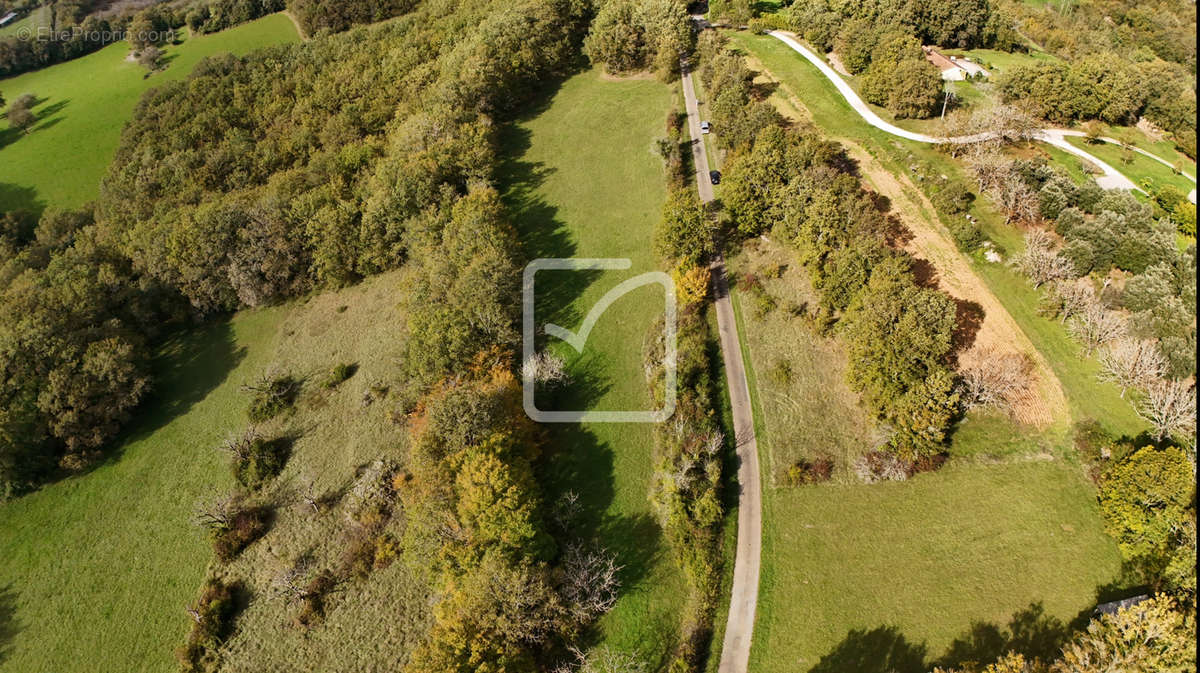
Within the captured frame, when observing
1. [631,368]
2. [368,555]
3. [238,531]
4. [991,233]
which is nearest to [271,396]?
[238,531]

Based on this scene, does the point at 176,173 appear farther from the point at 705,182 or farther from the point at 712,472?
the point at 712,472

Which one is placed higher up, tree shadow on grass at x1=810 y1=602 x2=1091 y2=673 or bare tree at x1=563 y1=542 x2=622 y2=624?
bare tree at x1=563 y1=542 x2=622 y2=624

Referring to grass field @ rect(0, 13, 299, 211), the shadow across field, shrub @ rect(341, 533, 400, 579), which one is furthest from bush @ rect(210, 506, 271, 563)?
grass field @ rect(0, 13, 299, 211)

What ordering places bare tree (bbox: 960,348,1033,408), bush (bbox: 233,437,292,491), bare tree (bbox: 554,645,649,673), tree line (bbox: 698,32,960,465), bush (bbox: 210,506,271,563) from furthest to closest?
1. bush (bbox: 233,437,292,491)
2. bush (bbox: 210,506,271,563)
3. bare tree (bbox: 960,348,1033,408)
4. tree line (bbox: 698,32,960,465)
5. bare tree (bbox: 554,645,649,673)

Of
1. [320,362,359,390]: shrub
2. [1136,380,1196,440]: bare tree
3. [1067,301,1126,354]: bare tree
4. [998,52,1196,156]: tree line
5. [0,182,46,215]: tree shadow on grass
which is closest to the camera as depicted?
[1136,380,1196,440]: bare tree

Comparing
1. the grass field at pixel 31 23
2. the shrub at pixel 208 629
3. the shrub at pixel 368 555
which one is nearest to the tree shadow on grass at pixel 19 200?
the grass field at pixel 31 23

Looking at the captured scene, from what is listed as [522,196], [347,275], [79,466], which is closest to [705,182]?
[522,196]

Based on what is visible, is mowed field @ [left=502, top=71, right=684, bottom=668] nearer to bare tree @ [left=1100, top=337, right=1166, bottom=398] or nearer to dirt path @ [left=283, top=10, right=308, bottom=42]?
bare tree @ [left=1100, top=337, right=1166, bottom=398]

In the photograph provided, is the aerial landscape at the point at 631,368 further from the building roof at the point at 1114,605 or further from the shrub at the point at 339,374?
the building roof at the point at 1114,605
